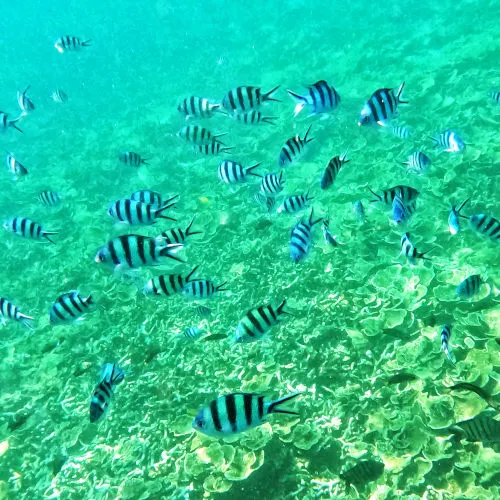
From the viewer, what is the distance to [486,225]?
14.6 feet

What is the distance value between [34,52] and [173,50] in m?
16.1

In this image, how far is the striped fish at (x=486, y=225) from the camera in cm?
441

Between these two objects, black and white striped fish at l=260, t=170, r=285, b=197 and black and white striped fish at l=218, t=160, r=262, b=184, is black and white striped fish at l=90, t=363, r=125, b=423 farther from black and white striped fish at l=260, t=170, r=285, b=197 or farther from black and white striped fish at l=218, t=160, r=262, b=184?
black and white striped fish at l=260, t=170, r=285, b=197

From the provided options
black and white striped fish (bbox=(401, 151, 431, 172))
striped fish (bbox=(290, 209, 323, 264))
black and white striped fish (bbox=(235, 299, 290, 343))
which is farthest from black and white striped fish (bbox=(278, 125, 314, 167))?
black and white striped fish (bbox=(235, 299, 290, 343))

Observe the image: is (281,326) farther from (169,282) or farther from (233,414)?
(233,414)

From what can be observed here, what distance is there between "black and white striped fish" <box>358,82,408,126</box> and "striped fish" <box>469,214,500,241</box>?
152 centimetres

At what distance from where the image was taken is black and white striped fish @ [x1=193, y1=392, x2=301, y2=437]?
2.65 metres

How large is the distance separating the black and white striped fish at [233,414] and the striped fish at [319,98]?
2984mm

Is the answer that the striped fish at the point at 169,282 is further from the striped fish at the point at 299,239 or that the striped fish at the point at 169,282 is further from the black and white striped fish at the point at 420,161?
the black and white striped fish at the point at 420,161

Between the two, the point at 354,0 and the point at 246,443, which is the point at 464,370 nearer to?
the point at 246,443

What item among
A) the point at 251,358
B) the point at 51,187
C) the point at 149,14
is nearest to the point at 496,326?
the point at 251,358

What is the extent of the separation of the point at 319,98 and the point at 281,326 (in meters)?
3.42

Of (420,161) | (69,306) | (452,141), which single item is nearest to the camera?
(69,306)

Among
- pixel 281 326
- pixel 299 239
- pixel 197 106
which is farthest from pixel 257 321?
pixel 197 106
